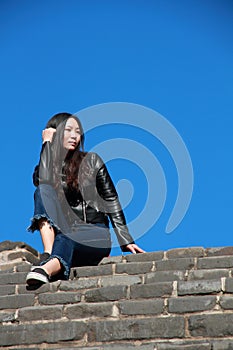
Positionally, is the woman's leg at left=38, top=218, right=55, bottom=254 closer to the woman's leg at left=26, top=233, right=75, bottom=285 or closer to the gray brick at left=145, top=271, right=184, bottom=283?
the woman's leg at left=26, top=233, right=75, bottom=285

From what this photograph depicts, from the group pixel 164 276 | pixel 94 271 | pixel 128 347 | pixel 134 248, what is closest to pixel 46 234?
pixel 94 271

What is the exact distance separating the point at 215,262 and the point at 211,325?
2.70ft

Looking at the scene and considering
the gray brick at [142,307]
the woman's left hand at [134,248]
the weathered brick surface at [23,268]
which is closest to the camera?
the gray brick at [142,307]

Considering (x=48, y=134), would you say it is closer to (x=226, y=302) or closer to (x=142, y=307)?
(x=142, y=307)

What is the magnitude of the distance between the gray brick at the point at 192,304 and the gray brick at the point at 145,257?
2.80 ft

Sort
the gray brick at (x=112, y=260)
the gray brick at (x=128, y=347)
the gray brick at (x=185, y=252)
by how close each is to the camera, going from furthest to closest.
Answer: the gray brick at (x=112, y=260) → the gray brick at (x=185, y=252) → the gray brick at (x=128, y=347)

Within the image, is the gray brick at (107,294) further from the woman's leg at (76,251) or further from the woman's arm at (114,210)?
the woman's arm at (114,210)

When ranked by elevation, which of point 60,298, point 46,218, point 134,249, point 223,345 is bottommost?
point 223,345

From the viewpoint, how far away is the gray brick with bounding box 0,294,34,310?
18.7 feet

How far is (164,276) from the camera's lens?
18.5 ft

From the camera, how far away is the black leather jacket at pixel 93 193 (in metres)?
6.73

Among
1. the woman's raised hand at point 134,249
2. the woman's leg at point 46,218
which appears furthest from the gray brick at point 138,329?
the woman's raised hand at point 134,249

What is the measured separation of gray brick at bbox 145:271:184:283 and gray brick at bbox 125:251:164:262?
38 cm

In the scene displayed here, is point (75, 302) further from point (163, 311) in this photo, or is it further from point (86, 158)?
point (86, 158)
